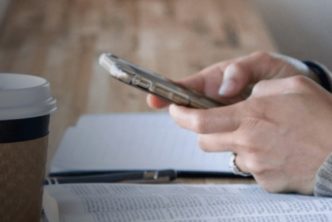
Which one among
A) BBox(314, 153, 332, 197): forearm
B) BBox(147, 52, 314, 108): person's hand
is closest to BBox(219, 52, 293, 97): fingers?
BBox(147, 52, 314, 108): person's hand

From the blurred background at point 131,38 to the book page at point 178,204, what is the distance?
322 millimetres

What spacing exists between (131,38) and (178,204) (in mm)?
1138

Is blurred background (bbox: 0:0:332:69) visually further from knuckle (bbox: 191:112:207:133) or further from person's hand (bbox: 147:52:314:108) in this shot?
knuckle (bbox: 191:112:207:133)

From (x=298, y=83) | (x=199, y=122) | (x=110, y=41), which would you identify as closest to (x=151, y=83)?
(x=199, y=122)

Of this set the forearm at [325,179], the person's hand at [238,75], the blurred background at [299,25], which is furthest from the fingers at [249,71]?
the blurred background at [299,25]

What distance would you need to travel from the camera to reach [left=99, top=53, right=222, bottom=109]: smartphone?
791mm

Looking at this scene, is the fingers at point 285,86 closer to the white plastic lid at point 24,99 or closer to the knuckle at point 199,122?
the knuckle at point 199,122

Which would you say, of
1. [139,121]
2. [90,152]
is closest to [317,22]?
[139,121]

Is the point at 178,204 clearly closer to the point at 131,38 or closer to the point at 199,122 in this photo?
the point at 199,122

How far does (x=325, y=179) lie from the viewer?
0.76 metres

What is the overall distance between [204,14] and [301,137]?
1.32m

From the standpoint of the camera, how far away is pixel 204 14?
2.08 meters

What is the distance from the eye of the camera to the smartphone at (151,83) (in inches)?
31.1

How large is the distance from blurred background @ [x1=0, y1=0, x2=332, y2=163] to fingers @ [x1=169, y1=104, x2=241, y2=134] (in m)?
0.30
